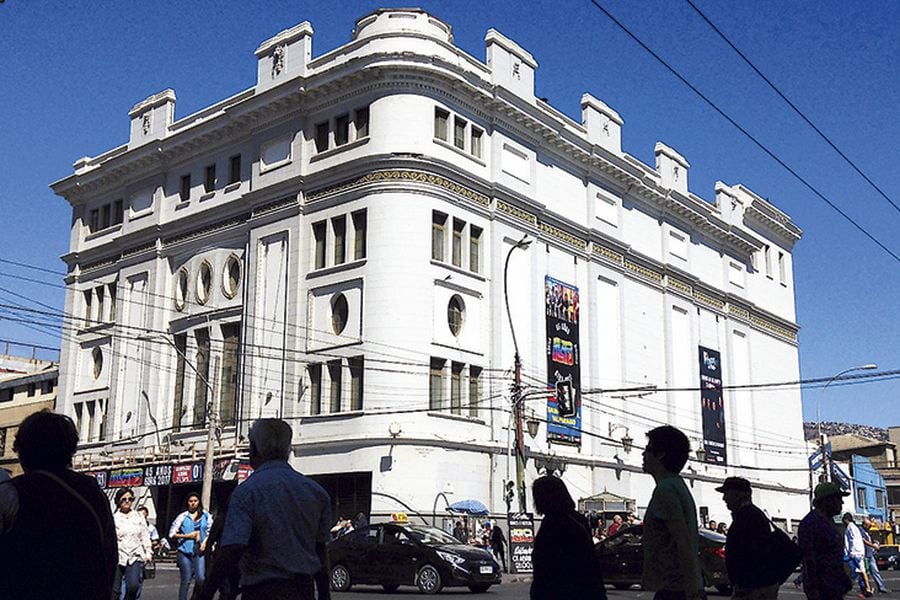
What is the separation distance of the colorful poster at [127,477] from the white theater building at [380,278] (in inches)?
7.2

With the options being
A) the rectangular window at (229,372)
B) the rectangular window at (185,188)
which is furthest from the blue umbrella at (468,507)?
the rectangular window at (185,188)

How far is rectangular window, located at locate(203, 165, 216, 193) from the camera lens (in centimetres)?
4494

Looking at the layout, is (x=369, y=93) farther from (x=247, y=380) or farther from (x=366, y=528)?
(x=366, y=528)

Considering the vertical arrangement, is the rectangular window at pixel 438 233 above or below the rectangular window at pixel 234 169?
below

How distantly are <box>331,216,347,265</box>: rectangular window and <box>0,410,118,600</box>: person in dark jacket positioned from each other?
111 ft

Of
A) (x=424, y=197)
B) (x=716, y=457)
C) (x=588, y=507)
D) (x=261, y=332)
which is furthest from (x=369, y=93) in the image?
(x=716, y=457)

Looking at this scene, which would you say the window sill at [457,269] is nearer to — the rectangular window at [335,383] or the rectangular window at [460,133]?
the rectangular window at [460,133]

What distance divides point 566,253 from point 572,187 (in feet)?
10.2

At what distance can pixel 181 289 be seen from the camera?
1791 inches

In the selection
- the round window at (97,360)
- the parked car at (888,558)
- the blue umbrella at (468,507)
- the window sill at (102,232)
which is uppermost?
the window sill at (102,232)

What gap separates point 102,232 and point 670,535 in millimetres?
47198

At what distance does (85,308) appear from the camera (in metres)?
50.1

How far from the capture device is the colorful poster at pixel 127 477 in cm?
4178

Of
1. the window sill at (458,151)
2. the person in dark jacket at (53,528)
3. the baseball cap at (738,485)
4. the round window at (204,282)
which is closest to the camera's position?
the person in dark jacket at (53,528)
